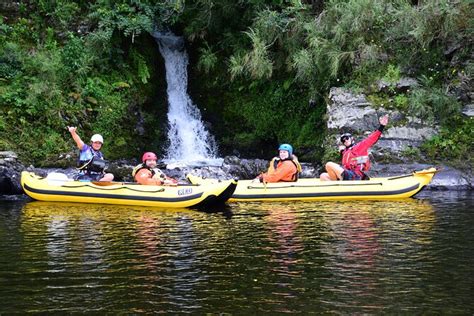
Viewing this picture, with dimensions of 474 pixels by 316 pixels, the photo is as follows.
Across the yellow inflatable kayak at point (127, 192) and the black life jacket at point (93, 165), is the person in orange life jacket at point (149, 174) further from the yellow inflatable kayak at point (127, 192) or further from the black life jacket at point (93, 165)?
the black life jacket at point (93, 165)

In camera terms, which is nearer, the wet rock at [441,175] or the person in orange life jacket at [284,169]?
the person in orange life jacket at [284,169]

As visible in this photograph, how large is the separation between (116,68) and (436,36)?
29.5 ft

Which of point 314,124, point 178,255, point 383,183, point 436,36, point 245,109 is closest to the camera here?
point 178,255

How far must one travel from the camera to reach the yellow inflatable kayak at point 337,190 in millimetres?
12711

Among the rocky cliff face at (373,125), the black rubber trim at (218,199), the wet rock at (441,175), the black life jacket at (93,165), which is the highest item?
the rocky cliff face at (373,125)

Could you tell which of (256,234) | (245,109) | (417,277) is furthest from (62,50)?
(417,277)

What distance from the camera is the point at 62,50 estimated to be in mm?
18641

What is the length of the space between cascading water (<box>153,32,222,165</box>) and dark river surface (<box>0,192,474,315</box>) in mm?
6311

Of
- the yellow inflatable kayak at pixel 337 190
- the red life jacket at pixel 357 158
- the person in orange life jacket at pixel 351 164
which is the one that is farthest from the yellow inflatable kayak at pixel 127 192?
the red life jacket at pixel 357 158

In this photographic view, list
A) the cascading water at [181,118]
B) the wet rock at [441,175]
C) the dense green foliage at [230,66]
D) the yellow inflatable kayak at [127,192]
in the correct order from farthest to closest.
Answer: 1. the cascading water at [181,118]
2. the dense green foliage at [230,66]
3. the wet rock at [441,175]
4. the yellow inflatable kayak at [127,192]

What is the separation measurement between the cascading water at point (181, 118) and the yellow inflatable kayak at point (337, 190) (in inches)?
171

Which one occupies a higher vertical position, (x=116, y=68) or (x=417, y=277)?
(x=116, y=68)

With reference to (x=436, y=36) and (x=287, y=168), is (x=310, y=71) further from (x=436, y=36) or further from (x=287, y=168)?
(x=287, y=168)

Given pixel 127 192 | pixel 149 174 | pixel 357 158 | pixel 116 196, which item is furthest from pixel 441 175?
pixel 116 196
